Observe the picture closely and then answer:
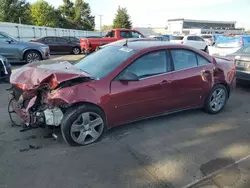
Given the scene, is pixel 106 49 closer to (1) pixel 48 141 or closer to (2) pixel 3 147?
(1) pixel 48 141

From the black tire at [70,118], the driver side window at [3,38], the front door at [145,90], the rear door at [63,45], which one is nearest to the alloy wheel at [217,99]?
the front door at [145,90]

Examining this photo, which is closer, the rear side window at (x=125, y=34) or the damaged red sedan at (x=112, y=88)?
the damaged red sedan at (x=112, y=88)

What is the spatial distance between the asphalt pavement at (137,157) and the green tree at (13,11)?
1500 inches

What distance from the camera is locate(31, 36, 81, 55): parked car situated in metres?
17.2

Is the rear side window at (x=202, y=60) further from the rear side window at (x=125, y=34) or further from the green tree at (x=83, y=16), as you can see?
the green tree at (x=83, y=16)

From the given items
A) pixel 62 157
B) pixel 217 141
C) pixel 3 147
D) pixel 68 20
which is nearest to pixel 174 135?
pixel 217 141

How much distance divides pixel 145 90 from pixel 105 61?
2.90 ft

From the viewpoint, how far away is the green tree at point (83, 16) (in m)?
60.4

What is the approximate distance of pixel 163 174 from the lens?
2838mm

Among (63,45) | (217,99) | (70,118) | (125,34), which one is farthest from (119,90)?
(63,45)

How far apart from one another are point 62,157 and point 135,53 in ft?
6.68

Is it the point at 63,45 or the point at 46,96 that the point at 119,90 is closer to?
the point at 46,96

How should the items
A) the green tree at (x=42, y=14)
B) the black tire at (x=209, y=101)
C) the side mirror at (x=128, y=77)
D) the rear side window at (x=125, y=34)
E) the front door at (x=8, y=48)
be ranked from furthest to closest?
the green tree at (x=42, y=14) → the rear side window at (x=125, y=34) → the front door at (x=8, y=48) → the black tire at (x=209, y=101) → the side mirror at (x=128, y=77)

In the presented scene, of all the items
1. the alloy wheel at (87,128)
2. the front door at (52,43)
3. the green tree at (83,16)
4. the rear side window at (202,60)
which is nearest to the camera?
the alloy wheel at (87,128)
